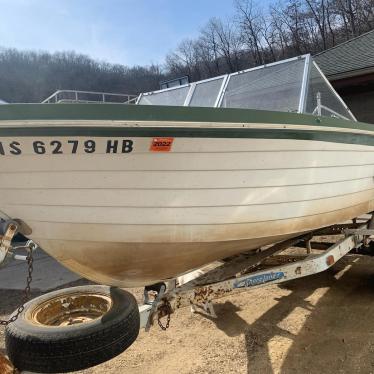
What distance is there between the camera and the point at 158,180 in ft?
8.82

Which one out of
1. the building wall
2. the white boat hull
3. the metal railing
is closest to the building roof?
the building wall

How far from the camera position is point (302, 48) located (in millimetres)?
39406

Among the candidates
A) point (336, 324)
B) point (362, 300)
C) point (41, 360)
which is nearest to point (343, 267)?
point (362, 300)

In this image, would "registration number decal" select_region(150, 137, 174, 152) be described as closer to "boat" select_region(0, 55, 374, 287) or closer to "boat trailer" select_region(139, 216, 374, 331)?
"boat" select_region(0, 55, 374, 287)

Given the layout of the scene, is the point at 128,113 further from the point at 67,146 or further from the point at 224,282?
the point at 224,282

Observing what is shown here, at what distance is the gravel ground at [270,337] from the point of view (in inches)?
134

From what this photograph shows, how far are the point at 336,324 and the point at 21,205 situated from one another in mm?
3122

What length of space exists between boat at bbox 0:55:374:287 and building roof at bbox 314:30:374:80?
5368 millimetres

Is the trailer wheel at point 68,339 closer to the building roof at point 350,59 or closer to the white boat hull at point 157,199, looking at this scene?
the white boat hull at point 157,199

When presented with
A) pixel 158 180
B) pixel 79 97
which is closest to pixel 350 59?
pixel 79 97

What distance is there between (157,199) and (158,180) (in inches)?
5.3

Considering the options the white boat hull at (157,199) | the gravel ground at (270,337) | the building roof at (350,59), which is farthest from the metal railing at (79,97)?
the building roof at (350,59)

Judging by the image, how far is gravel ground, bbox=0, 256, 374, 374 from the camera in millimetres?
3410

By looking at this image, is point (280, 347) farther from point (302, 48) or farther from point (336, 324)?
point (302, 48)
